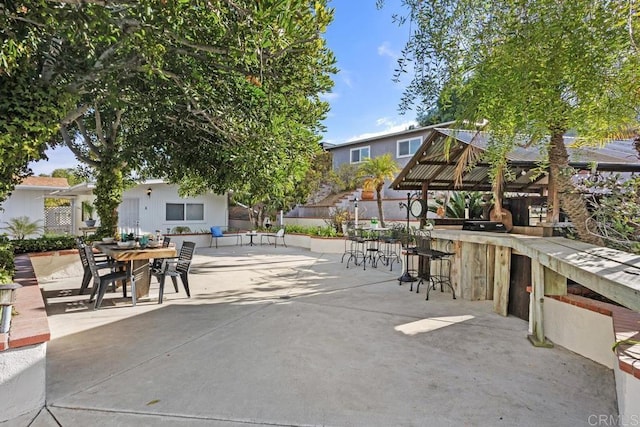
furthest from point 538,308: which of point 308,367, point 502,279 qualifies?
point 308,367

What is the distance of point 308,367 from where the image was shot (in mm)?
3438

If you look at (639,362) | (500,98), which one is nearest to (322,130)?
(500,98)

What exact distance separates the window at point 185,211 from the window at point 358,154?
361 inches

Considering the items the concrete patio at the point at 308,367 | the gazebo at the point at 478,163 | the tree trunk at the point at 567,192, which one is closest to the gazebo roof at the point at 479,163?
the gazebo at the point at 478,163

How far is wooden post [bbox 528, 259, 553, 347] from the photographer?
161 inches

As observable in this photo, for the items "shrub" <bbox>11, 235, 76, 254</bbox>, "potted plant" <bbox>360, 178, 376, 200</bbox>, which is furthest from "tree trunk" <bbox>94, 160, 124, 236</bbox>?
"potted plant" <bbox>360, 178, 376, 200</bbox>

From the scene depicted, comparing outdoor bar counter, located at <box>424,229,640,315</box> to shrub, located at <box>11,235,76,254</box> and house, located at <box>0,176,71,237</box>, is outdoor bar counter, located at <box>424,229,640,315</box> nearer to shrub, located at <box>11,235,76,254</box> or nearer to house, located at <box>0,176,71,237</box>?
shrub, located at <box>11,235,76,254</box>

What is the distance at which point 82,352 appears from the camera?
3.79 meters

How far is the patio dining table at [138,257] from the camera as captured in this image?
18.8 ft

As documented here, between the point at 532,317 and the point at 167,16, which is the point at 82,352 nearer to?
the point at 167,16

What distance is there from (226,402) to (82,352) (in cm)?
215

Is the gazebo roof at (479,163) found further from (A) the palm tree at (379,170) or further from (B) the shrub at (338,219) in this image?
(B) the shrub at (338,219)

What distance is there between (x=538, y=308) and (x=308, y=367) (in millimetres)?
2930

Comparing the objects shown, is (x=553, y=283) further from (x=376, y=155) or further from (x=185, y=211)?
Result: (x=185, y=211)
